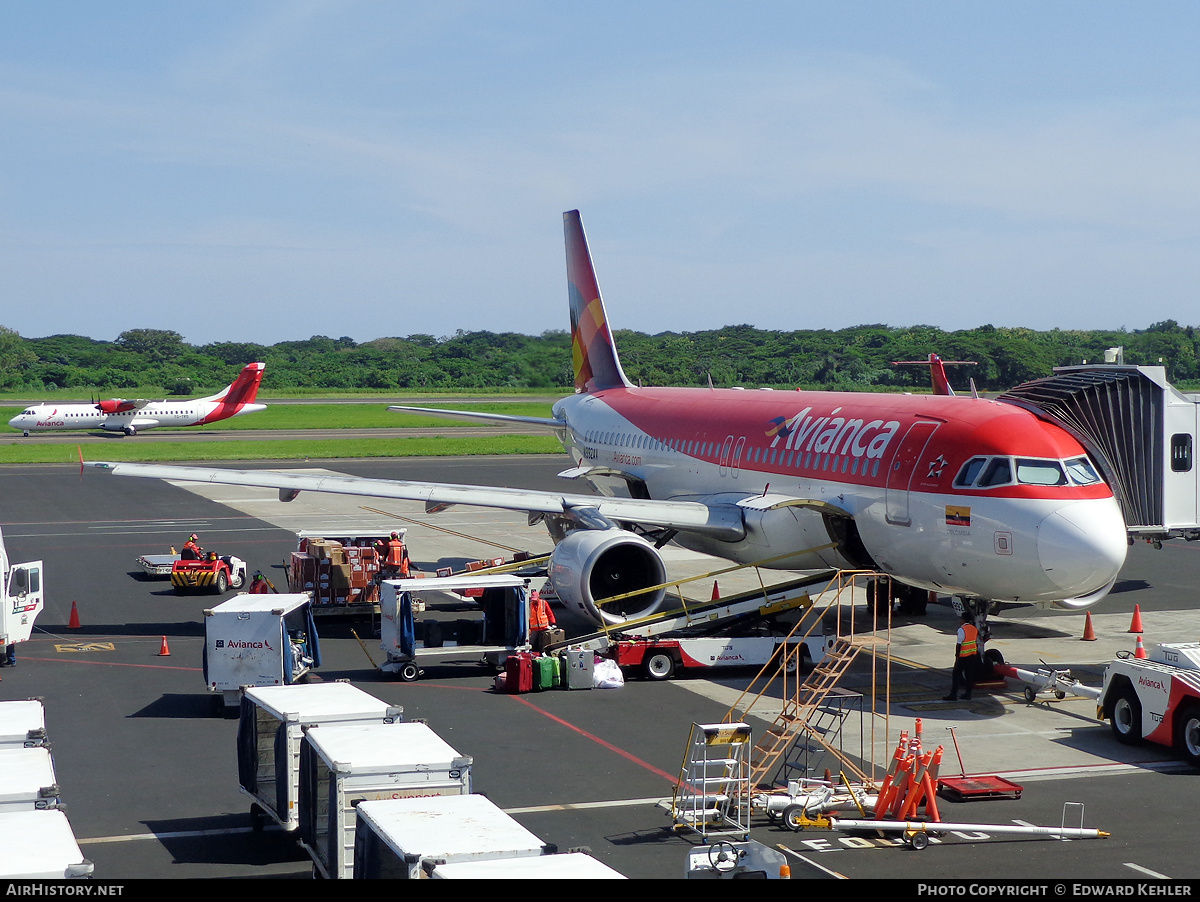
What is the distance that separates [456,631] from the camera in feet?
83.8

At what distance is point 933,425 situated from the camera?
23.0m

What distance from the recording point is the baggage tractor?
2269 cm

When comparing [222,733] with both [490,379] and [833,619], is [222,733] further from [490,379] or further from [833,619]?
[490,379]

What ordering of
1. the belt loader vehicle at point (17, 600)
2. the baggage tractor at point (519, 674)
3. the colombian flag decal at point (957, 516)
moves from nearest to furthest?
1. the colombian flag decal at point (957, 516)
2. the baggage tractor at point (519, 674)
3. the belt loader vehicle at point (17, 600)

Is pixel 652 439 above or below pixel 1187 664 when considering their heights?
above

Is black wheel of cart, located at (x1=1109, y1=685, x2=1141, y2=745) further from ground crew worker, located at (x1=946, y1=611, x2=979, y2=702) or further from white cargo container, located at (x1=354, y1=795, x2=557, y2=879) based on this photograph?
white cargo container, located at (x1=354, y1=795, x2=557, y2=879)

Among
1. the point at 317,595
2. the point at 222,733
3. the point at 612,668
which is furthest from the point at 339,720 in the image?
the point at 317,595

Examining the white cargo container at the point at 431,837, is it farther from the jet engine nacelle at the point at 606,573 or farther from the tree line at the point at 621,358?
the tree line at the point at 621,358

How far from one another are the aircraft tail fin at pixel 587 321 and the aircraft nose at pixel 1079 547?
21.5 metres

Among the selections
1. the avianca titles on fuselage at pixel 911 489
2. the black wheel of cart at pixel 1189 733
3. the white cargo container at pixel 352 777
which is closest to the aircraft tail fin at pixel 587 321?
the avianca titles on fuselage at pixel 911 489

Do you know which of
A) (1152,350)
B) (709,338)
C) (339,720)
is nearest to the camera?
(339,720)

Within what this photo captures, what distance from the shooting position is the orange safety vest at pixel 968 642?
71.5ft

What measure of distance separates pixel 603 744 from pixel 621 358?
39.8 meters

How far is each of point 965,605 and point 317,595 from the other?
49.9ft
